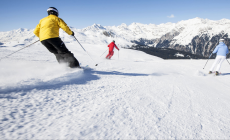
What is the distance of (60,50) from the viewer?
178 inches

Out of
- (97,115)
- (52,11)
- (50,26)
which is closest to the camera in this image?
(97,115)

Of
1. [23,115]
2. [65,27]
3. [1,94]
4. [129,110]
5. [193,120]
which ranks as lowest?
[193,120]

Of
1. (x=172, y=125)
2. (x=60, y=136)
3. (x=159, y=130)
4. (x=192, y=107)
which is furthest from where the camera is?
(x=192, y=107)

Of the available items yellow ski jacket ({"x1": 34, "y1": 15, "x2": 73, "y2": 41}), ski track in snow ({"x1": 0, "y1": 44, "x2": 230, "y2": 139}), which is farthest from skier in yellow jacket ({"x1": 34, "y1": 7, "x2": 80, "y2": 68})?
ski track in snow ({"x1": 0, "y1": 44, "x2": 230, "y2": 139})

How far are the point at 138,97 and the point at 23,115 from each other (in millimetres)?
2188

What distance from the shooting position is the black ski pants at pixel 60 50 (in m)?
4.31

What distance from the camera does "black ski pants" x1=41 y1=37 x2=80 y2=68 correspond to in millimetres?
4306

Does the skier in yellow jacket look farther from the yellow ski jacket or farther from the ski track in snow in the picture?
the ski track in snow

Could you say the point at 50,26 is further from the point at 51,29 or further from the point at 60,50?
the point at 60,50

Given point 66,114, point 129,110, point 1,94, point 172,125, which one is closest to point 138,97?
point 129,110

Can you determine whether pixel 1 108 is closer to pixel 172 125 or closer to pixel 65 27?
pixel 172 125

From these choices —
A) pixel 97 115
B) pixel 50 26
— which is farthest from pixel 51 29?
pixel 97 115

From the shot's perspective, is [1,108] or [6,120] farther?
[1,108]

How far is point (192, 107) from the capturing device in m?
2.54
